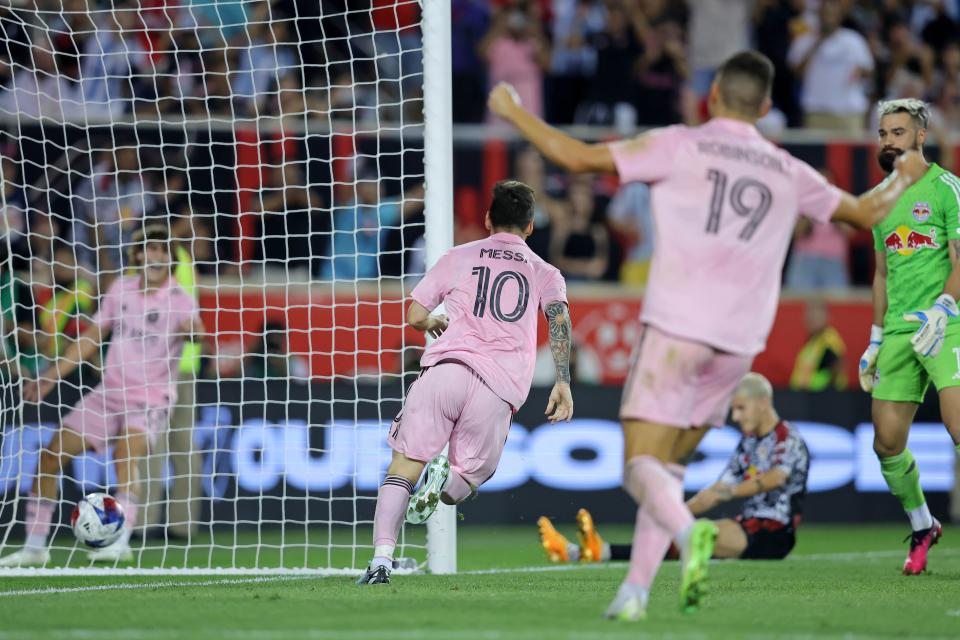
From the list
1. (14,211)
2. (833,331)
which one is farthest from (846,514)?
(14,211)

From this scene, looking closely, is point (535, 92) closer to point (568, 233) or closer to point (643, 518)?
point (568, 233)

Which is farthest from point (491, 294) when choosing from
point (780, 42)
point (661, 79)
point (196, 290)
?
point (780, 42)

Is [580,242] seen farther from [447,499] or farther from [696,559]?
[696,559]

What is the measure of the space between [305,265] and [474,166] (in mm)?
2410

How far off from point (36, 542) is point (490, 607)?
463 cm

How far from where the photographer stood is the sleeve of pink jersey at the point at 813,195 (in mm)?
6070

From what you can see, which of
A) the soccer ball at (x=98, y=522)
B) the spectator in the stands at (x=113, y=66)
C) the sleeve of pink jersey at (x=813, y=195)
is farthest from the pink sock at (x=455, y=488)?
the spectator in the stands at (x=113, y=66)

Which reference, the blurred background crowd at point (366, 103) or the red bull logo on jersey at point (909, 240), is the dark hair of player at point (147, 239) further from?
the red bull logo on jersey at point (909, 240)

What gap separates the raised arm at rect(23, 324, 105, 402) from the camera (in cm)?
1072

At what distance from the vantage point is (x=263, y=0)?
15.8 m

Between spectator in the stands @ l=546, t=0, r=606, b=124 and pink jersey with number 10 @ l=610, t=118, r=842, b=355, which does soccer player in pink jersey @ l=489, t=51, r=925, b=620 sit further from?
spectator in the stands @ l=546, t=0, r=606, b=124

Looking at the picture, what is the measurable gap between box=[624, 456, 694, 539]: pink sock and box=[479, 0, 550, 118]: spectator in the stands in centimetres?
1166

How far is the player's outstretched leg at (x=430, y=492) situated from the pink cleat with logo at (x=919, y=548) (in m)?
3.16

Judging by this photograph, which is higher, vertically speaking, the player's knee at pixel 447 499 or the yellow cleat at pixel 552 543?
the player's knee at pixel 447 499
